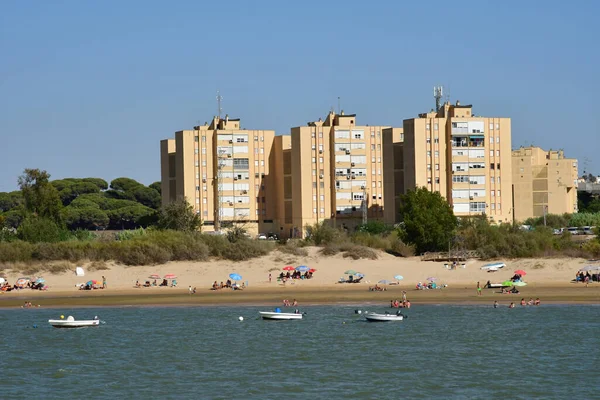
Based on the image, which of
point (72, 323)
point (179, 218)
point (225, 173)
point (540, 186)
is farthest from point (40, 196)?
point (540, 186)

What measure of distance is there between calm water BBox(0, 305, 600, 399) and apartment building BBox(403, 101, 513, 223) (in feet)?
183

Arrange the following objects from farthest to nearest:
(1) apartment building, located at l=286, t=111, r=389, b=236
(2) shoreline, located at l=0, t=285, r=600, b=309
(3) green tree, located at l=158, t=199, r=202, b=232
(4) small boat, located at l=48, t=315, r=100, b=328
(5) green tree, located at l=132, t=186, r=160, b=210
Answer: (5) green tree, located at l=132, t=186, r=160, b=210
(1) apartment building, located at l=286, t=111, r=389, b=236
(3) green tree, located at l=158, t=199, r=202, b=232
(2) shoreline, located at l=0, t=285, r=600, b=309
(4) small boat, located at l=48, t=315, r=100, b=328

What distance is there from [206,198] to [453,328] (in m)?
73.7

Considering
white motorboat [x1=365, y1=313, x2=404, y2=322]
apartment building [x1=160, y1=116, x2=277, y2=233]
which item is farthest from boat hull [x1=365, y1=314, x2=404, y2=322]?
apartment building [x1=160, y1=116, x2=277, y2=233]

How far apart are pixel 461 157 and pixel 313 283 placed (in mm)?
48676

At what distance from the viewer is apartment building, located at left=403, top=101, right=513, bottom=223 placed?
115562 mm

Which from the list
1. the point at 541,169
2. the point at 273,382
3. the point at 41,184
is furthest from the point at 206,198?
the point at 273,382

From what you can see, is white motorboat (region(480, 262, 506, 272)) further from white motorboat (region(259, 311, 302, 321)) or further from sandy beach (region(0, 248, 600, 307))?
white motorboat (region(259, 311, 302, 321))

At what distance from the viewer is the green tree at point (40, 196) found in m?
101

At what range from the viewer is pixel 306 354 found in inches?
1898

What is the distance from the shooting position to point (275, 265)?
76.9 m

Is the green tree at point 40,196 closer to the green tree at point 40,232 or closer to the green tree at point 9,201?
the green tree at point 40,232

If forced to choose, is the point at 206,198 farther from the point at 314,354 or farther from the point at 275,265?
the point at 314,354

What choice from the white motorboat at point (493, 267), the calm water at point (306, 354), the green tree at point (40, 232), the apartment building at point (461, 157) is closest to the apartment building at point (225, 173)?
the apartment building at point (461, 157)
